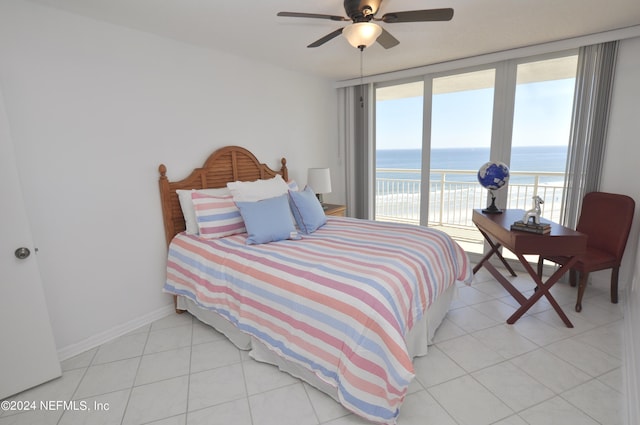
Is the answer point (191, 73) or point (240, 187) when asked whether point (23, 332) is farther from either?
point (191, 73)

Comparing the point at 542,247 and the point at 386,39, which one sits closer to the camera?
the point at 386,39

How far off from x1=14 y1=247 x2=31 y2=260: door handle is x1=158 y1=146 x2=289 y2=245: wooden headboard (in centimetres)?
A: 95

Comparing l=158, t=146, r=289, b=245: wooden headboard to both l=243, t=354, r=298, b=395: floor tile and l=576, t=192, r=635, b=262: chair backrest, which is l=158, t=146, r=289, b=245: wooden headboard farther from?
l=576, t=192, r=635, b=262: chair backrest

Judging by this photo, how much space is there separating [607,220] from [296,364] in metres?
3.06

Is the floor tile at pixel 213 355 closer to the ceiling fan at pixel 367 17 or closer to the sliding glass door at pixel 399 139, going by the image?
the ceiling fan at pixel 367 17

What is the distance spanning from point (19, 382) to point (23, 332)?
304 millimetres

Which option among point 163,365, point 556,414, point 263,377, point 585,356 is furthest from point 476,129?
point 163,365

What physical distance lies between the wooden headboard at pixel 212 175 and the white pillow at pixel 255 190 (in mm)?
343

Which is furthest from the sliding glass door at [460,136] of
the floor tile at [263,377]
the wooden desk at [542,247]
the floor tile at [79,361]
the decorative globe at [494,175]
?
the floor tile at [79,361]

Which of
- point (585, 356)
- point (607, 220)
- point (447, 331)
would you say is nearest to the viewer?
point (585, 356)

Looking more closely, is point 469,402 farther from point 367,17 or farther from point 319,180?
point 319,180

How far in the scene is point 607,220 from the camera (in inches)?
109

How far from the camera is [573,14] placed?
7.53 ft

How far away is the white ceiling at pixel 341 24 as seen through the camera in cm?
203
